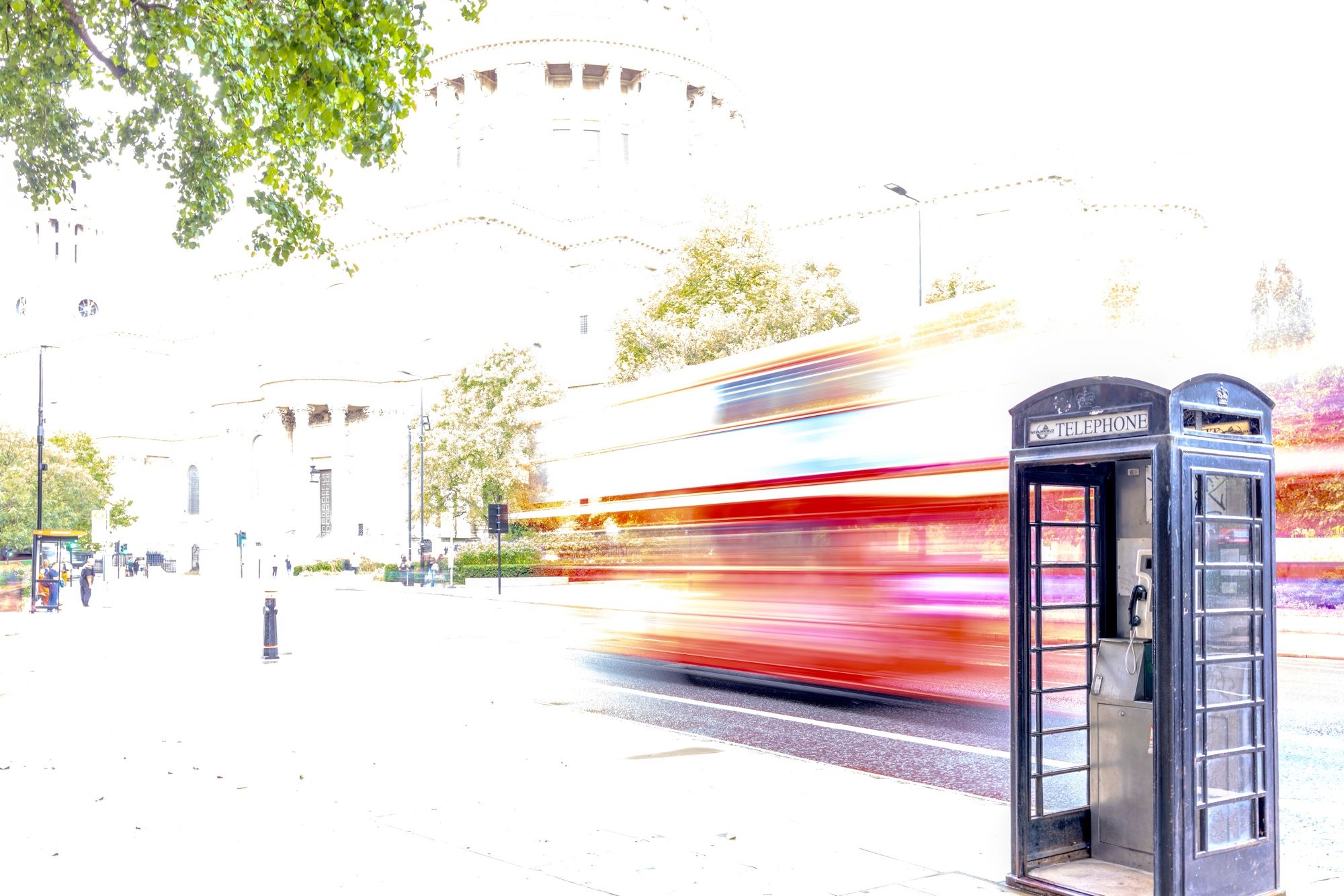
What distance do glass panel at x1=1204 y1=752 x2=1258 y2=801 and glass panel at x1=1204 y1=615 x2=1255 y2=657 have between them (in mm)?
499

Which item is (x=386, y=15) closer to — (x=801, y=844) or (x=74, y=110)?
(x=74, y=110)

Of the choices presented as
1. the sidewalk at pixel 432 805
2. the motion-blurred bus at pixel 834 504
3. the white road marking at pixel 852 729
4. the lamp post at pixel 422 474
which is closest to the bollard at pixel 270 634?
the sidewalk at pixel 432 805

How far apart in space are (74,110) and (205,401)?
79915 millimetres

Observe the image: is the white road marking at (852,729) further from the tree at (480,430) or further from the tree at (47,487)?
the tree at (47,487)

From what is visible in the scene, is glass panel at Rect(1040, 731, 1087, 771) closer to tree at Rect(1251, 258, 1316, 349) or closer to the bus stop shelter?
tree at Rect(1251, 258, 1316, 349)

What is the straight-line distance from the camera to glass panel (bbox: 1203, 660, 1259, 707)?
5.59 m

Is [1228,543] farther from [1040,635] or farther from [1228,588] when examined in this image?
[1040,635]

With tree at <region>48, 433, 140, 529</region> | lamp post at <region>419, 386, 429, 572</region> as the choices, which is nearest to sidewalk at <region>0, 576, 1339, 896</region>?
lamp post at <region>419, 386, 429, 572</region>

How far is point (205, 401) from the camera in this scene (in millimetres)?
89500

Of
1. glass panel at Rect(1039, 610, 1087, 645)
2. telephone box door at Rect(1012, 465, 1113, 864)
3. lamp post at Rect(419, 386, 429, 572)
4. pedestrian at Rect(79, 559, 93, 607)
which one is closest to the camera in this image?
telephone box door at Rect(1012, 465, 1113, 864)

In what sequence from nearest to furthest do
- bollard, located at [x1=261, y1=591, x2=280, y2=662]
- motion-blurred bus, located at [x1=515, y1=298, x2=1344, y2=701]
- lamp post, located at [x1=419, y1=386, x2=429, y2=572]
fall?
1. motion-blurred bus, located at [x1=515, y1=298, x2=1344, y2=701]
2. bollard, located at [x1=261, y1=591, x2=280, y2=662]
3. lamp post, located at [x1=419, y1=386, x2=429, y2=572]

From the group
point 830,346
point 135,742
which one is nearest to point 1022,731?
point 830,346

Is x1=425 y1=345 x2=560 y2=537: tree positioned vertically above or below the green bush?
above

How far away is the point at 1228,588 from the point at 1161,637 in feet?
1.73
